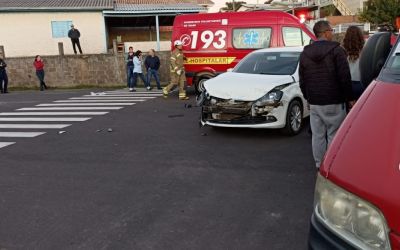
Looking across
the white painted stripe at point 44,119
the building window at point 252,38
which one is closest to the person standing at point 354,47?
the white painted stripe at point 44,119

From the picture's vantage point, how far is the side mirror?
2854mm

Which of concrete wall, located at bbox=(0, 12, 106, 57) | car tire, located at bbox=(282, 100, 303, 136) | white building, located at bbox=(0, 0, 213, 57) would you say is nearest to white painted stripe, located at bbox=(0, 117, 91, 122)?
car tire, located at bbox=(282, 100, 303, 136)

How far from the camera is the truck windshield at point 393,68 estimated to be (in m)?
2.31

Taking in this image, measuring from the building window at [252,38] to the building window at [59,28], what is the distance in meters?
15.1

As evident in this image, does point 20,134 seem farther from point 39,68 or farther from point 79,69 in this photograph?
point 79,69

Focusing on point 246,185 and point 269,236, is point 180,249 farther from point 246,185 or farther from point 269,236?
point 246,185

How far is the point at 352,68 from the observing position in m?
5.79

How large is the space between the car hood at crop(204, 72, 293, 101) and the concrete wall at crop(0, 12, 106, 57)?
1875 cm

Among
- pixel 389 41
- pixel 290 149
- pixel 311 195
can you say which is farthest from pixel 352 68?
pixel 389 41

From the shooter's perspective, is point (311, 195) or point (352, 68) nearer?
point (311, 195)

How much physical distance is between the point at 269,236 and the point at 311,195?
1.12 metres

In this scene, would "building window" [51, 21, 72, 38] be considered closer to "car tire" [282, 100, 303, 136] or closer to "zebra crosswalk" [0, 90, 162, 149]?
"zebra crosswalk" [0, 90, 162, 149]

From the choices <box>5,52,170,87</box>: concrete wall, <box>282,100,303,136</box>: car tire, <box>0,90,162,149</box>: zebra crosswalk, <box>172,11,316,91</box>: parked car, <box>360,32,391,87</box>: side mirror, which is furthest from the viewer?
<box>5,52,170,87</box>: concrete wall

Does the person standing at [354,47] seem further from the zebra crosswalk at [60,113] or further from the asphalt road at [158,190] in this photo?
Answer: the zebra crosswalk at [60,113]
